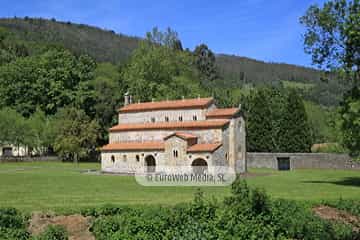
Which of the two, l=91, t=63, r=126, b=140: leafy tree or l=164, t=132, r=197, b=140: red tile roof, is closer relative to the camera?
l=164, t=132, r=197, b=140: red tile roof

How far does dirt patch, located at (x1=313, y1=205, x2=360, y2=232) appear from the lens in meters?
18.2

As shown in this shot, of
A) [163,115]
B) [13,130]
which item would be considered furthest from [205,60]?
[163,115]

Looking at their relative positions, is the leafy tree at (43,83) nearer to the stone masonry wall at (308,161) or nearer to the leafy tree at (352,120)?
the stone masonry wall at (308,161)

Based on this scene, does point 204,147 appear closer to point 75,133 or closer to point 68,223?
point 75,133

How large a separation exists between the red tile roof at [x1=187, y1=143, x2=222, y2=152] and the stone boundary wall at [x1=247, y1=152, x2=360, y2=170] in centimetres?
1715

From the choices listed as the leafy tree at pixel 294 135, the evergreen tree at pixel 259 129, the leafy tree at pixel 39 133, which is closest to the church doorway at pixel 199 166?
the evergreen tree at pixel 259 129

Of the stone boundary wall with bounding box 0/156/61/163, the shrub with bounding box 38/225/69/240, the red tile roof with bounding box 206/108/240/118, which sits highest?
the red tile roof with bounding box 206/108/240/118

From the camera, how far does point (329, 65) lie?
34656 mm

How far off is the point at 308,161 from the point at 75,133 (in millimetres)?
35551

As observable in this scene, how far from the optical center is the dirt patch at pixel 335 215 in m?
18.2

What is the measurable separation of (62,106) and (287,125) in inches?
1667

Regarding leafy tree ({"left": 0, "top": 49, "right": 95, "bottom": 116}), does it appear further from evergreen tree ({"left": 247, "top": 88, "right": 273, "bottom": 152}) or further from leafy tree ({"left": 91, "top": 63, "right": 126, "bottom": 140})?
evergreen tree ({"left": 247, "top": 88, "right": 273, "bottom": 152})

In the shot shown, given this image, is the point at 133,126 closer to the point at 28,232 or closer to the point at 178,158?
the point at 178,158

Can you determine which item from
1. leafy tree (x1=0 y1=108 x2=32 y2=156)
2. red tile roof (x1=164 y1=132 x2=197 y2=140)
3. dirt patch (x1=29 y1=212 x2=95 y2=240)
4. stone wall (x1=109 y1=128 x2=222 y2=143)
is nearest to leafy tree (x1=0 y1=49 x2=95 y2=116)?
leafy tree (x1=0 y1=108 x2=32 y2=156)
